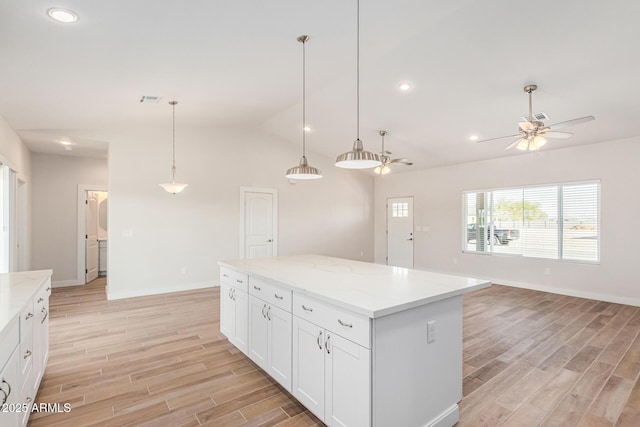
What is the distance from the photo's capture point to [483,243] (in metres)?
6.86

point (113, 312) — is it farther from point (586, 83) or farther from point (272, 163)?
point (586, 83)

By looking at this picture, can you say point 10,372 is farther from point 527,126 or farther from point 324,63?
point 527,126

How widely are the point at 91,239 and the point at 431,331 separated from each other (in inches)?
283

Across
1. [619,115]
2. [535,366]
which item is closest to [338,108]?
[619,115]

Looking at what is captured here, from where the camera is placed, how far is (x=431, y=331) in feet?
6.43

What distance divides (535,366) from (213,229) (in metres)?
5.32

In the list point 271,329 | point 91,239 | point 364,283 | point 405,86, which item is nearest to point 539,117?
point 405,86

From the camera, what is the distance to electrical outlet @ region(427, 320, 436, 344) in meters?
1.94

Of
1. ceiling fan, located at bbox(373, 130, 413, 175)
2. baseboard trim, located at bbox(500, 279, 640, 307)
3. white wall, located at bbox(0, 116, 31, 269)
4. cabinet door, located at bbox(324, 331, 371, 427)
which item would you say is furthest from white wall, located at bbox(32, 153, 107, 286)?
baseboard trim, located at bbox(500, 279, 640, 307)

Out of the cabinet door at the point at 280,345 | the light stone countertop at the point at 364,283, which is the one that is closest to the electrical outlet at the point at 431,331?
the light stone countertop at the point at 364,283

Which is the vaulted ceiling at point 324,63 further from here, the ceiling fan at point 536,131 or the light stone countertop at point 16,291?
the light stone countertop at point 16,291

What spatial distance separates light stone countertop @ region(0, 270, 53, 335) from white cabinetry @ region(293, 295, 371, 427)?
153 centimetres

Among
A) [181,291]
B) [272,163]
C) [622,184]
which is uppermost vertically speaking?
[272,163]

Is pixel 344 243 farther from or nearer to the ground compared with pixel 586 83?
nearer to the ground
